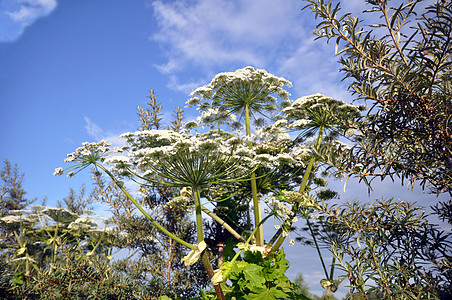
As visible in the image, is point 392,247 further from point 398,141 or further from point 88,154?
point 88,154

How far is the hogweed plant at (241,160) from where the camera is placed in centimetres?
572

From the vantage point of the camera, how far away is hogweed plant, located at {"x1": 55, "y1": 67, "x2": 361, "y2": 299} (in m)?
5.72

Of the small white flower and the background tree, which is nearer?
the background tree

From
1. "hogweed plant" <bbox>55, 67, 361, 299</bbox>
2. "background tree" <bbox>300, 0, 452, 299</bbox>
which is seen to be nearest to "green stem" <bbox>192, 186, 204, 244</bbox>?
"hogweed plant" <bbox>55, 67, 361, 299</bbox>

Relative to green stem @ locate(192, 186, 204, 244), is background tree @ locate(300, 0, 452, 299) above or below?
above

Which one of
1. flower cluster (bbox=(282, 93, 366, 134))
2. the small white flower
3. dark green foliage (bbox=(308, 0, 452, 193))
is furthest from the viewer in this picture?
the small white flower

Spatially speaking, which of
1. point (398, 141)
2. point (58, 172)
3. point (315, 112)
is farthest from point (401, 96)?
point (58, 172)

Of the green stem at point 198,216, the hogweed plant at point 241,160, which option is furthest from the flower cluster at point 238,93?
the green stem at point 198,216

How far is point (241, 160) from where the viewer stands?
251 inches

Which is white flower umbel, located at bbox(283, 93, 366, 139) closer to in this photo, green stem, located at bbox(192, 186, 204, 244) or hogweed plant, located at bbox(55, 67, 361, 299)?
hogweed plant, located at bbox(55, 67, 361, 299)

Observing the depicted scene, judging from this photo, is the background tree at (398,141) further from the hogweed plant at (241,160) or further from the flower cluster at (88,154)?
the flower cluster at (88,154)

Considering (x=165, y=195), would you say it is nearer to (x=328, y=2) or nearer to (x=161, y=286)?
(x=161, y=286)

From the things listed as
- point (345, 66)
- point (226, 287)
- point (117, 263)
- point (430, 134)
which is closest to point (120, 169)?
point (226, 287)

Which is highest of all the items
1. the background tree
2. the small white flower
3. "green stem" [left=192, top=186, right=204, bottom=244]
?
the background tree
